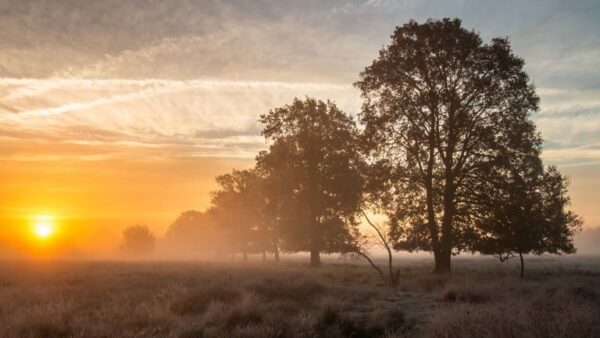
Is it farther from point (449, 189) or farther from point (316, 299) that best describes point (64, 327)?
point (449, 189)

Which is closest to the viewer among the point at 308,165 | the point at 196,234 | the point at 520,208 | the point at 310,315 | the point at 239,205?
the point at 310,315

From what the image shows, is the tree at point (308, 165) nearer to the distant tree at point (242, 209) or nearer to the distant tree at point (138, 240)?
the distant tree at point (242, 209)

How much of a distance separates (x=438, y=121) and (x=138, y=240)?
357 feet

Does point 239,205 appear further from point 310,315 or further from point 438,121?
point 310,315

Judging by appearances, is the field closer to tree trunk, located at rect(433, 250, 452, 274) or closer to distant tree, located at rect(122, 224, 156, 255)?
tree trunk, located at rect(433, 250, 452, 274)

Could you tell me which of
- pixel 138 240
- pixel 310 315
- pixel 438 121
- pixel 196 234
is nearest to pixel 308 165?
pixel 438 121

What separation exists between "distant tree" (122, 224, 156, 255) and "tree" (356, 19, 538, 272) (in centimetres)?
10554

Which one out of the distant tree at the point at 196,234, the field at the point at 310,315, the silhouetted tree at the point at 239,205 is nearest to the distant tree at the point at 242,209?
the silhouetted tree at the point at 239,205

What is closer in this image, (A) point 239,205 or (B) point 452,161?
(B) point 452,161

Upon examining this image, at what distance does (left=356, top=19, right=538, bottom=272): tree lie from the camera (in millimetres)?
20938

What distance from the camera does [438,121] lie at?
22016 mm

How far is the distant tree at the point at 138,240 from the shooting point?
114m

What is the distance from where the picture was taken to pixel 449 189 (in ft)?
72.5

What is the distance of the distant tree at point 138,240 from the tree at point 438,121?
10554 centimetres
